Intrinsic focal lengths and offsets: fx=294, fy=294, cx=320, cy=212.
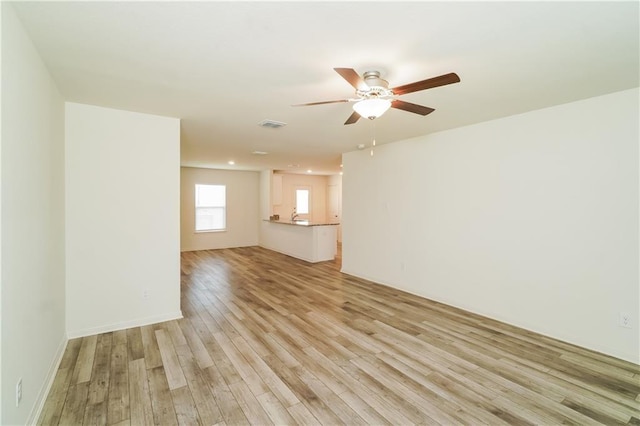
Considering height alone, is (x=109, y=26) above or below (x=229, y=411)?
above

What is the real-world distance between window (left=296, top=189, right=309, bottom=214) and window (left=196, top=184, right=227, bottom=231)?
8.24 feet

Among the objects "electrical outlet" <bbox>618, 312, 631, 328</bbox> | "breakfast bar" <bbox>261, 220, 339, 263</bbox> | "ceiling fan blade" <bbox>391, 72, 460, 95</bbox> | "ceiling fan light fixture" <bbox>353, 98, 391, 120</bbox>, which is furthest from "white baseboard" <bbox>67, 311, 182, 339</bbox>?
"electrical outlet" <bbox>618, 312, 631, 328</bbox>

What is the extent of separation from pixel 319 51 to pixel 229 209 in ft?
25.2

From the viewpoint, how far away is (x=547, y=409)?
6.72 ft

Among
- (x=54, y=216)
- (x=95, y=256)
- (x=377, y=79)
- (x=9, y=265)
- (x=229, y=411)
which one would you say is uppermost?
(x=377, y=79)

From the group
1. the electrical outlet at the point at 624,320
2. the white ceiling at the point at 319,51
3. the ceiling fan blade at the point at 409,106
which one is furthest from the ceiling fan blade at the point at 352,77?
the electrical outlet at the point at 624,320

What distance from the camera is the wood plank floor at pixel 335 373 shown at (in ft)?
6.55

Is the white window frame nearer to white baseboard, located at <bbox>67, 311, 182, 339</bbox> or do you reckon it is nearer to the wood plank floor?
the wood plank floor

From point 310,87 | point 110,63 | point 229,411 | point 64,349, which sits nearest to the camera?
point 229,411

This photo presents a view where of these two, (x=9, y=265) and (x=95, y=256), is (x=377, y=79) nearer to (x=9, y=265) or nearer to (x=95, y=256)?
(x=9, y=265)

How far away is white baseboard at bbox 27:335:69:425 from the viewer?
1.88 meters

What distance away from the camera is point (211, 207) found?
881cm

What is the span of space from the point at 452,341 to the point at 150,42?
11.9ft

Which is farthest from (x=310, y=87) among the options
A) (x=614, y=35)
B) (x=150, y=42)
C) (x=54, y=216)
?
(x=54, y=216)
